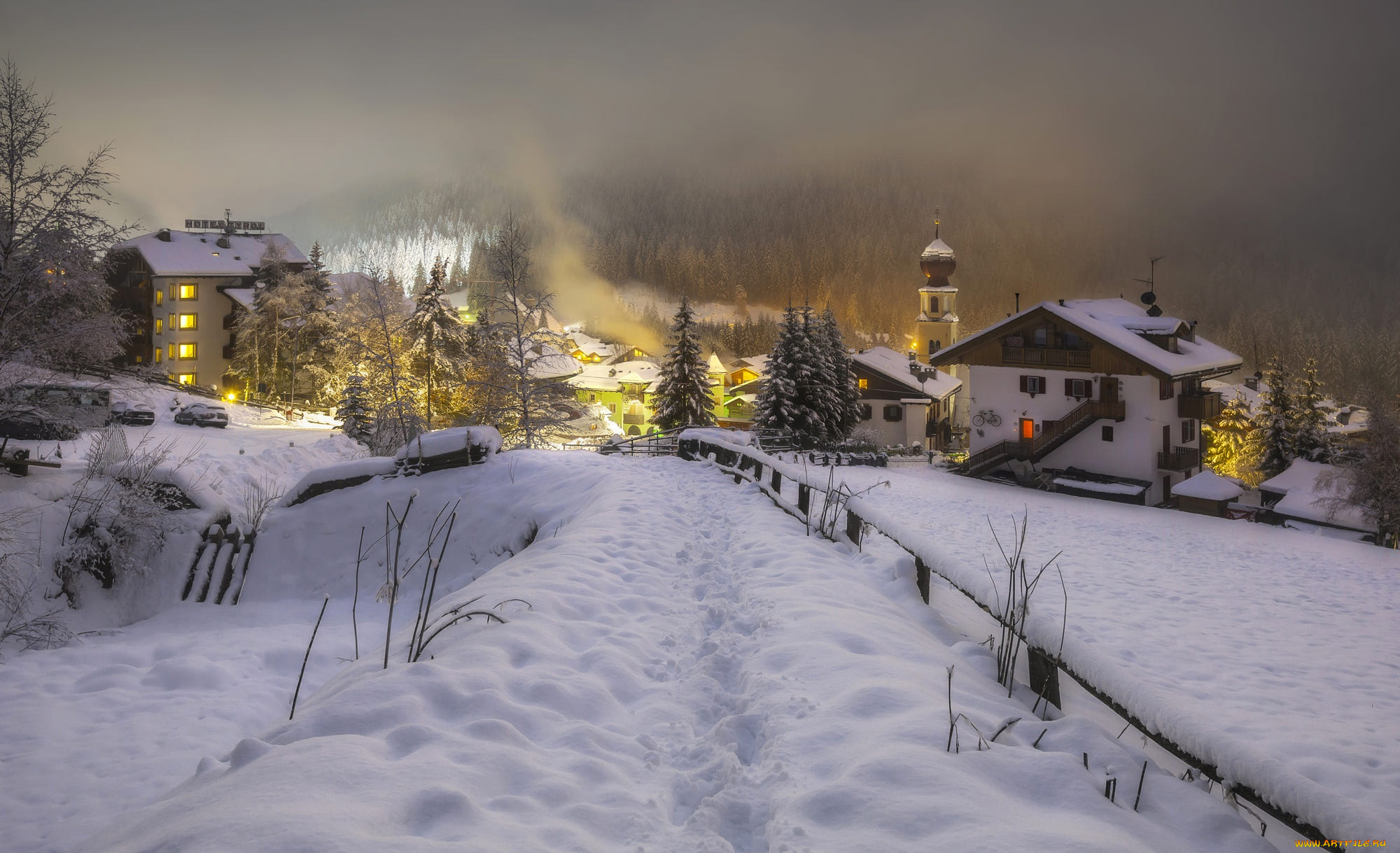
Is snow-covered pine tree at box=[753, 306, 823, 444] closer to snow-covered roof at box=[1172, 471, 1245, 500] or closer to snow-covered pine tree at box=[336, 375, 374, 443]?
snow-covered roof at box=[1172, 471, 1245, 500]

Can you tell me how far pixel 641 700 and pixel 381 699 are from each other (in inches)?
73.0

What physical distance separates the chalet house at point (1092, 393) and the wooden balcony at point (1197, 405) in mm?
55

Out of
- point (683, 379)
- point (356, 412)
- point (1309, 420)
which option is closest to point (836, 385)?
point (683, 379)

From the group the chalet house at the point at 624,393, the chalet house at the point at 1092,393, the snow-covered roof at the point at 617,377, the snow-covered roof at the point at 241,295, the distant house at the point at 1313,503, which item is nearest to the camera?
the distant house at the point at 1313,503

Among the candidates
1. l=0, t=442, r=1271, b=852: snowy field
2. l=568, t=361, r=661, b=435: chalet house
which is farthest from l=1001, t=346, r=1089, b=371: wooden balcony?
l=568, t=361, r=661, b=435: chalet house

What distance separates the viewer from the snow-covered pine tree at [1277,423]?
4616 centimetres

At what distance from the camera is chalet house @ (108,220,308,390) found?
63.2m

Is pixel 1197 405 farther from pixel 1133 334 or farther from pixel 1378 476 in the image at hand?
pixel 1378 476

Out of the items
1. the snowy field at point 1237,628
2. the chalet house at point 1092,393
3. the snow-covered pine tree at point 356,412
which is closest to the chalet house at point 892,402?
the chalet house at point 1092,393

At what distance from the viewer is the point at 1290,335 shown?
12669cm

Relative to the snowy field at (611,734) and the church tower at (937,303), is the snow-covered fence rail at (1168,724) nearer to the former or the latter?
the snowy field at (611,734)

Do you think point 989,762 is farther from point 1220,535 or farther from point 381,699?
point 1220,535

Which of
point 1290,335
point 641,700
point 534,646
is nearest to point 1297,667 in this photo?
point 641,700

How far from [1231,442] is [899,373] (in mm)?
27433
